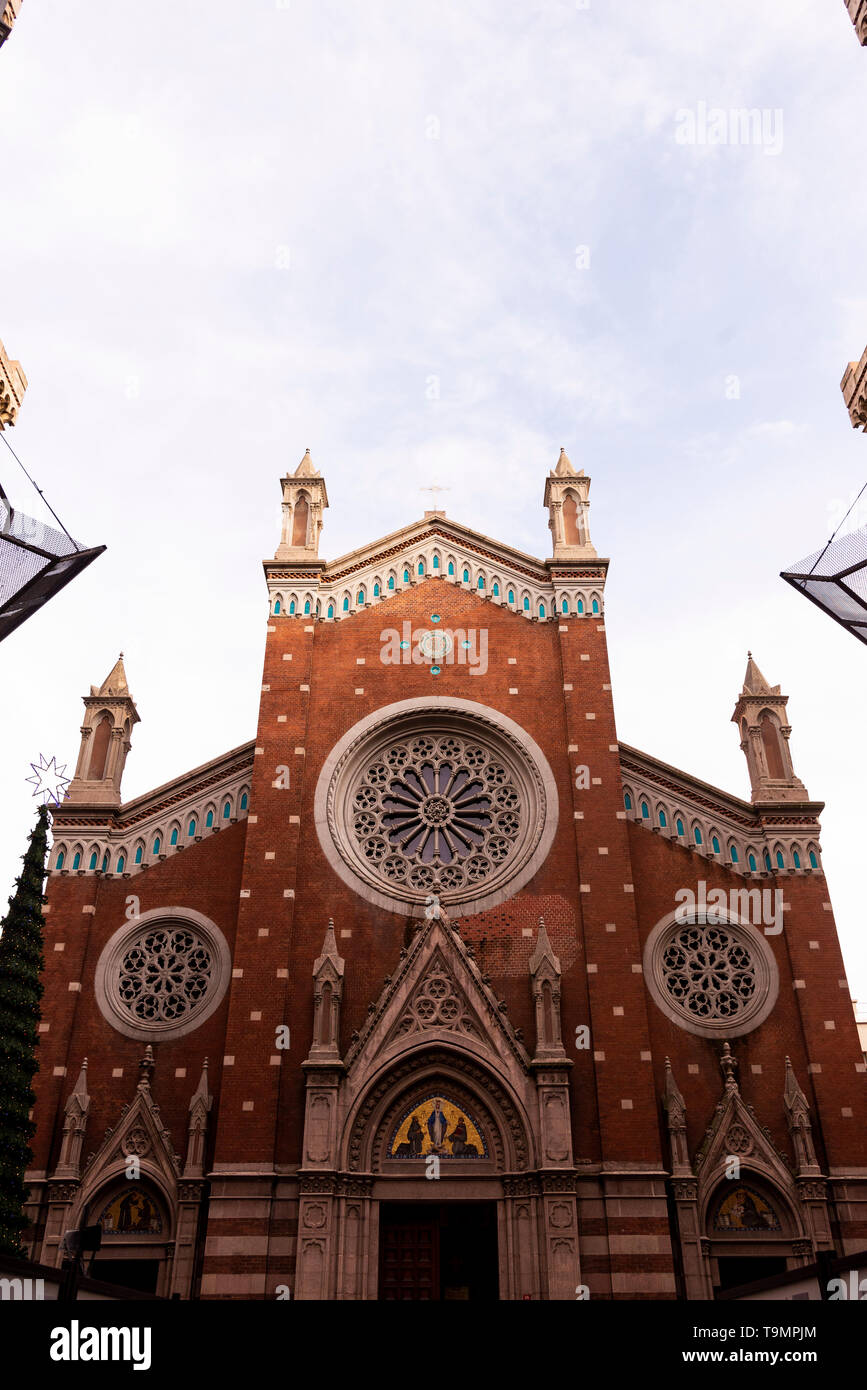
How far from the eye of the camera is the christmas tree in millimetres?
21078

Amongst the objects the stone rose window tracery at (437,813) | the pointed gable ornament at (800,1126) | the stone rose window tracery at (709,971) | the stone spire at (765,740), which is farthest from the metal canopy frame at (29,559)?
the stone spire at (765,740)

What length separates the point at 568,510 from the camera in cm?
3095

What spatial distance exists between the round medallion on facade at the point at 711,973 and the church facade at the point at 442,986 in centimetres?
8

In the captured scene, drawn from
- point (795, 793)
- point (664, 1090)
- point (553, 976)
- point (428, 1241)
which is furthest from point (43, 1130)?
point (795, 793)

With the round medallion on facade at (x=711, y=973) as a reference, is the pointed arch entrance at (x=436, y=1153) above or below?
below

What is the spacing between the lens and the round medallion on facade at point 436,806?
999 inches

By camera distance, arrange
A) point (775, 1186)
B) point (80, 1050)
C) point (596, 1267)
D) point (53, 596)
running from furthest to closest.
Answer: point (80, 1050), point (775, 1186), point (596, 1267), point (53, 596)

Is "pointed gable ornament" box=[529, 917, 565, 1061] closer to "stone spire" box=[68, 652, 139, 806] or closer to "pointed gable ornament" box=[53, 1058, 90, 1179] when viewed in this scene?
"pointed gable ornament" box=[53, 1058, 90, 1179]

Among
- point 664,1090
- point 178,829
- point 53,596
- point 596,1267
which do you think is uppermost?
point 178,829

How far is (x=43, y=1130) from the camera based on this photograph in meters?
22.8

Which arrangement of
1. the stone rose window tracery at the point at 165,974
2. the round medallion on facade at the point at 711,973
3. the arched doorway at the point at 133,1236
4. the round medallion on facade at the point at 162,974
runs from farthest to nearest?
the stone rose window tracery at the point at 165,974, the round medallion on facade at the point at 162,974, the round medallion on facade at the point at 711,973, the arched doorway at the point at 133,1236

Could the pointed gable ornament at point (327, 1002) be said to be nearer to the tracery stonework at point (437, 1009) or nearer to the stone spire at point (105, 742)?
the tracery stonework at point (437, 1009)
